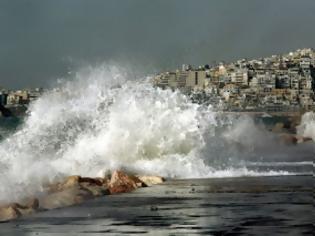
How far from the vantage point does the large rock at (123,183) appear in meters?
23.2

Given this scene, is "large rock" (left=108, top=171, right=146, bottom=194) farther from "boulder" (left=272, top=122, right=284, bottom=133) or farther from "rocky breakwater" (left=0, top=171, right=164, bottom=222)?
"boulder" (left=272, top=122, right=284, bottom=133)

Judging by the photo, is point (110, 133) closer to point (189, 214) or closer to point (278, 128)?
point (189, 214)

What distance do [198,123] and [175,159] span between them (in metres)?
4.94

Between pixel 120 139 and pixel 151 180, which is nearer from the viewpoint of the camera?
pixel 151 180

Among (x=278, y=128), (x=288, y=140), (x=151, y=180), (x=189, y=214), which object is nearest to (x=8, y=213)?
(x=189, y=214)

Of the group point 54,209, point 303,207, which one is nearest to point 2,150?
point 54,209

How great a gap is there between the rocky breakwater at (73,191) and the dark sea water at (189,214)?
0.51m

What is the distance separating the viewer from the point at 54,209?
18.2 m

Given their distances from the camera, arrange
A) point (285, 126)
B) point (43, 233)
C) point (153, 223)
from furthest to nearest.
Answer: point (285, 126), point (153, 223), point (43, 233)

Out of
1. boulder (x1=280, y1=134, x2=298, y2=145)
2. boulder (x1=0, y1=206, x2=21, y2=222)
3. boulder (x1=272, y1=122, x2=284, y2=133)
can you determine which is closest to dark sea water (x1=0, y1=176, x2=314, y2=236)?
boulder (x1=0, y1=206, x2=21, y2=222)

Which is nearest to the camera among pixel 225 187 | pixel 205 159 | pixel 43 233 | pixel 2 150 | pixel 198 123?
pixel 43 233

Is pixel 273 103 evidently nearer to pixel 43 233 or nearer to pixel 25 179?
pixel 25 179

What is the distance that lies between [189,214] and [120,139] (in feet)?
56.8

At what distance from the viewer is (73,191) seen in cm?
2083
